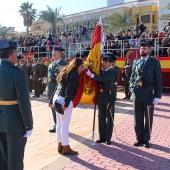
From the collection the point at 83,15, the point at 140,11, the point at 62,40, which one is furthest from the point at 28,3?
the point at 62,40

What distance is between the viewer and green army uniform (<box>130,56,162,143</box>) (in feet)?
17.1

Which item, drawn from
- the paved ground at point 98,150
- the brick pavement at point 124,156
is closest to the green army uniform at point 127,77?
the paved ground at point 98,150

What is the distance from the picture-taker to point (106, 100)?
5.38m

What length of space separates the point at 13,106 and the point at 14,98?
0.10m

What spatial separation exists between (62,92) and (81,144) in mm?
1470

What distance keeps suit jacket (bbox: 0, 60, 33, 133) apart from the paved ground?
1.48 metres

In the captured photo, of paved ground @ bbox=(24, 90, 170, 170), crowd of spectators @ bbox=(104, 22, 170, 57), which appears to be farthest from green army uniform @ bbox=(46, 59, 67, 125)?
crowd of spectators @ bbox=(104, 22, 170, 57)

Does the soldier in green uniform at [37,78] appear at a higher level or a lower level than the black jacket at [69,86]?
lower

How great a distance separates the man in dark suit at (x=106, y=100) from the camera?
17.3 feet

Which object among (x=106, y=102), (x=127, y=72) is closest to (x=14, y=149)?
(x=106, y=102)

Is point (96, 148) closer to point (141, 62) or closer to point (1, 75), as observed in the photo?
point (141, 62)

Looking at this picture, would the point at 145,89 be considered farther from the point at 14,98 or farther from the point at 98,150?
the point at 14,98

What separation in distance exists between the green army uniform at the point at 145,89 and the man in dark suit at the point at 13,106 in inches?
108

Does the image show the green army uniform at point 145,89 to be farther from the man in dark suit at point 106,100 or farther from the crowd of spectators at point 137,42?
the crowd of spectators at point 137,42
